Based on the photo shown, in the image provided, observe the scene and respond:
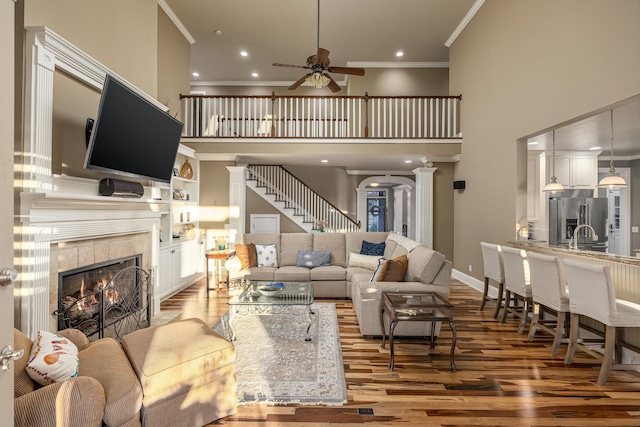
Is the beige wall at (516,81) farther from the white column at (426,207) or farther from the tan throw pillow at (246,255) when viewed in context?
the tan throw pillow at (246,255)

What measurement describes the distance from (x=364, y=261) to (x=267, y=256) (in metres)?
1.58

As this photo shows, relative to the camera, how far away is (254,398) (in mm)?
2477

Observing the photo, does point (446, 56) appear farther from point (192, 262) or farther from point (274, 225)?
point (192, 262)

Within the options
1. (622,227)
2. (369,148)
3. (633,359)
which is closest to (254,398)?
(633,359)

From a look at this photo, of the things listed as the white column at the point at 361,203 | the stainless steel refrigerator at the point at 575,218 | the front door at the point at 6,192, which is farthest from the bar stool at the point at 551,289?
the white column at the point at 361,203

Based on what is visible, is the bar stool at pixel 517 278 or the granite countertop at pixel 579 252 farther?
the bar stool at pixel 517 278

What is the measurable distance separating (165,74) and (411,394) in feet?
20.4

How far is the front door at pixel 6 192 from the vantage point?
3.47 feet

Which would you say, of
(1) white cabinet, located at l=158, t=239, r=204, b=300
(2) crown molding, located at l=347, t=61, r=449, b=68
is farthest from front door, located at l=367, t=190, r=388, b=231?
(1) white cabinet, located at l=158, t=239, r=204, b=300

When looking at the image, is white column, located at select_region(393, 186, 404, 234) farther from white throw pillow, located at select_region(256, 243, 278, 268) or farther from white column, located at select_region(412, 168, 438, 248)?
white throw pillow, located at select_region(256, 243, 278, 268)

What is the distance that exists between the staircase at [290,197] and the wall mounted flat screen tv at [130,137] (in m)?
4.15

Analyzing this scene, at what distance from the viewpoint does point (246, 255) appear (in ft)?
17.5

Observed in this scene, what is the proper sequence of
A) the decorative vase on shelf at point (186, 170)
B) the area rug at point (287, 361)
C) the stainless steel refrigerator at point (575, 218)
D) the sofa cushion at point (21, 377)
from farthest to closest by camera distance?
the decorative vase on shelf at point (186, 170) → the stainless steel refrigerator at point (575, 218) → the area rug at point (287, 361) → the sofa cushion at point (21, 377)

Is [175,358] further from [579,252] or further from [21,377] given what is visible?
[579,252]
